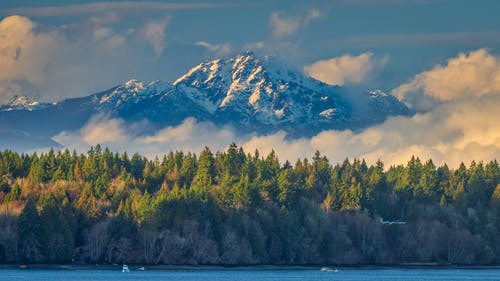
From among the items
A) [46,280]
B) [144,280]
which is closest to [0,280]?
[46,280]

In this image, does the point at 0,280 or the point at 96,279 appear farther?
the point at 96,279

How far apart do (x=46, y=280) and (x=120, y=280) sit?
11.3m

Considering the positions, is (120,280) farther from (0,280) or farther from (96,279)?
(0,280)

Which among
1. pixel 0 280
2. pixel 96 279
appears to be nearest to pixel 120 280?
pixel 96 279

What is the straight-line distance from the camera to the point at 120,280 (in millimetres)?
195625

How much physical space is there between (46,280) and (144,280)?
52.7 ft

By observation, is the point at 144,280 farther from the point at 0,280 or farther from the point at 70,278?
the point at 0,280

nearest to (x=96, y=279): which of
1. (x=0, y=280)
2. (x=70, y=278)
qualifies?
(x=70, y=278)

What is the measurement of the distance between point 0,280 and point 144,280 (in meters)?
23.7

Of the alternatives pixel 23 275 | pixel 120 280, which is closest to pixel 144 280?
pixel 120 280

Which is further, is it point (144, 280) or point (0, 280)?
point (144, 280)

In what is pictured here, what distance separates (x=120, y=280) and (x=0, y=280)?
1881cm

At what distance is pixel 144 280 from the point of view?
19950 cm

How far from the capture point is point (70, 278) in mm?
197000
